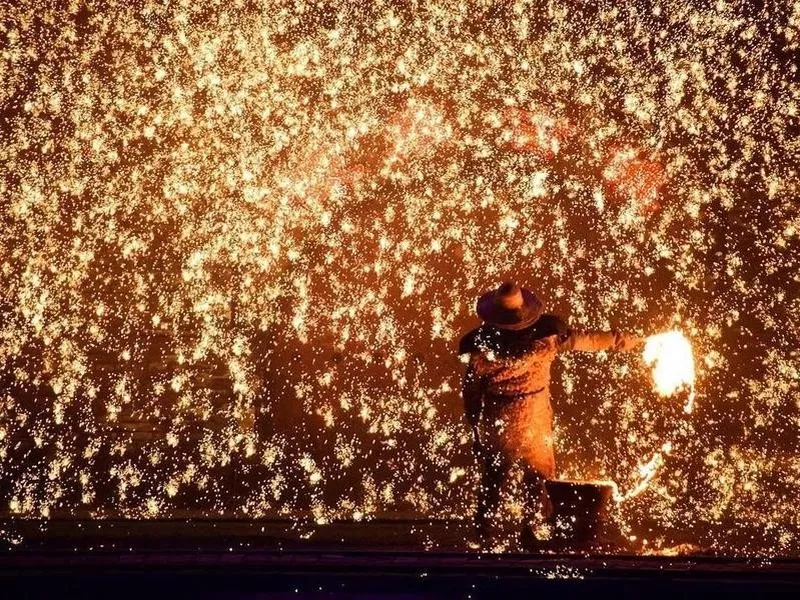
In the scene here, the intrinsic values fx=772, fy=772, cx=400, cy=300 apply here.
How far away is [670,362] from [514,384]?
125 centimetres

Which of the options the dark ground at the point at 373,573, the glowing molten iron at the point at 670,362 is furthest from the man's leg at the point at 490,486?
the dark ground at the point at 373,573

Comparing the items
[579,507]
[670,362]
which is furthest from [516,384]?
[670,362]

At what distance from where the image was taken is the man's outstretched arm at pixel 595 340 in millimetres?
4121

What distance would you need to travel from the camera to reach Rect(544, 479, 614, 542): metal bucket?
3.25m

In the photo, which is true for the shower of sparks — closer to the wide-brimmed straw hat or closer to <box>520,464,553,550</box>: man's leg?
<box>520,464,553,550</box>: man's leg

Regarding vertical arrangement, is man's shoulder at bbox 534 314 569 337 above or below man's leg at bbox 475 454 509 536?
above

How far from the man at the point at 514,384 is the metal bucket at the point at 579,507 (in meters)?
0.66

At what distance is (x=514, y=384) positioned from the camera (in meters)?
4.07

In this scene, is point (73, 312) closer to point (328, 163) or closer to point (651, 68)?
point (328, 163)

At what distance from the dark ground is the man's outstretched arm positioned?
2.42 metres

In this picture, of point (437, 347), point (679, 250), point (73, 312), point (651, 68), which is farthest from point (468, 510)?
point (651, 68)

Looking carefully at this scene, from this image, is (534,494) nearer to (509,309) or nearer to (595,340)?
(595,340)

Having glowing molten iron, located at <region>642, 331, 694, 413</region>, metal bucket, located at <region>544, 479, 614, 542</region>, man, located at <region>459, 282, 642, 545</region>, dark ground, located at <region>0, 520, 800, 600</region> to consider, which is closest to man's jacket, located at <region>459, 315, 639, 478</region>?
man, located at <region>459, 282, 642, 545</region>

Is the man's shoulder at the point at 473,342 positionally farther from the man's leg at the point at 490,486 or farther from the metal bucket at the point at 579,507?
the metal bucket at the point at 579,507
